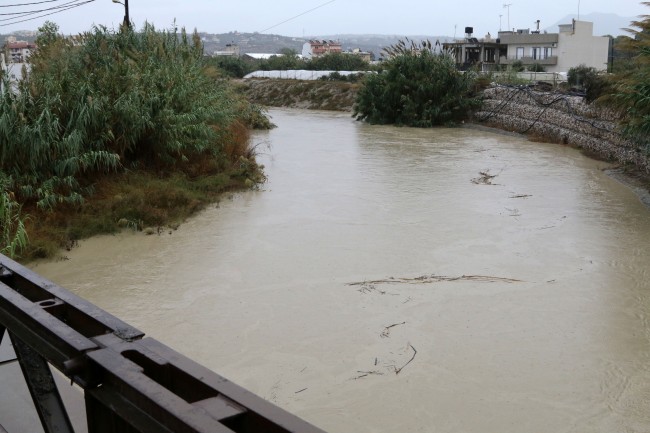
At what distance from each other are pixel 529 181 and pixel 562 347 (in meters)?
7.87

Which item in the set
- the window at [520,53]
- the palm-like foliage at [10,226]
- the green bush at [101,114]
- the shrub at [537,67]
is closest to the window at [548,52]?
the shrub at [537,67]

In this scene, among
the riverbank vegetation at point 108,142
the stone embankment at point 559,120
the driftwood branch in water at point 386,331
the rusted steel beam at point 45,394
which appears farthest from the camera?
the stone embankment at point 559,120

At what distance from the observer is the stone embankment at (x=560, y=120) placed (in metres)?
15.3

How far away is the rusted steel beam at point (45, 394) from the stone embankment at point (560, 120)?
13.1 m

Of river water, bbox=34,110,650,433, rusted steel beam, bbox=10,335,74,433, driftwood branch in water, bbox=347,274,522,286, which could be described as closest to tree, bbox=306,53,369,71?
river water, bbox=34,110,650,433

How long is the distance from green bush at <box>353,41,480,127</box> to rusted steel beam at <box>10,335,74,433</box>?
21479 millimetres

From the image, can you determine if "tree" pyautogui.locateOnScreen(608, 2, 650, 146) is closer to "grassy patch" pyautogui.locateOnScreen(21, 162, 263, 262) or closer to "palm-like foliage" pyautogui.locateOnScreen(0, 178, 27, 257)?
"grassy patch" pyautogui.locateOnScreen(21, 162, 263, 262)

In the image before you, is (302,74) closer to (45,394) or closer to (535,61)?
(535,61)

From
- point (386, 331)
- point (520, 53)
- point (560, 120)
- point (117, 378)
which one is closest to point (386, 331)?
point (386, 331)

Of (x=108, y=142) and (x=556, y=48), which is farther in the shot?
(x=556, y=48)

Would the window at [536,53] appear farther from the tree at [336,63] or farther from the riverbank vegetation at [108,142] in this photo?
the riverbank vegetation at [108,142]

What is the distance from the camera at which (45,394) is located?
2.21m

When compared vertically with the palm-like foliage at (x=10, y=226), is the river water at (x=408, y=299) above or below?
below

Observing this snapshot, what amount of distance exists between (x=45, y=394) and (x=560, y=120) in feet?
60.8
